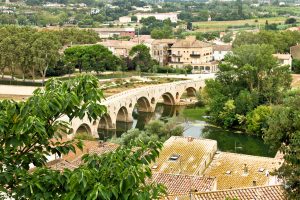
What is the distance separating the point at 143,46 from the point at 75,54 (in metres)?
10.1

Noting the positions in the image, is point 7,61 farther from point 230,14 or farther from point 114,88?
point 230,14

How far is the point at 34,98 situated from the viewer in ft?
24.7

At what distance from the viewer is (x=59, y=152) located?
8211mm

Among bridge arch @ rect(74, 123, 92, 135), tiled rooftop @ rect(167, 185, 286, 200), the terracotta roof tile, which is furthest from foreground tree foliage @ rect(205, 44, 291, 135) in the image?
the terracotta roof tile

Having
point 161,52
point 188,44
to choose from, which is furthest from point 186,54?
point 161,52

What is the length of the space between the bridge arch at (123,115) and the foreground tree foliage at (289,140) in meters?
30.8

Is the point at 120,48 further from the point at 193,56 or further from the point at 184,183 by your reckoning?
the point at 184,183

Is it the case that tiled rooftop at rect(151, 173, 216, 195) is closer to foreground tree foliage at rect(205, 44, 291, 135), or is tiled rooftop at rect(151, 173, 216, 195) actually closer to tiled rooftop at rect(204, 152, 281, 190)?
tiled rooftop at rect(204, 152, 281, 190)

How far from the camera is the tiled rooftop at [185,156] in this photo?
24.9 metres

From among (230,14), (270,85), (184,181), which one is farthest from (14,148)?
(230,14)

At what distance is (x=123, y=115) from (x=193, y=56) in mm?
32941

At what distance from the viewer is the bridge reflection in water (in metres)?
45.6

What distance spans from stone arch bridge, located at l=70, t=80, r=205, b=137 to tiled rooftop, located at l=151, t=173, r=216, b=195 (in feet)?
64.2

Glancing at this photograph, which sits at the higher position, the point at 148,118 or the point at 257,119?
the point at 257,119
